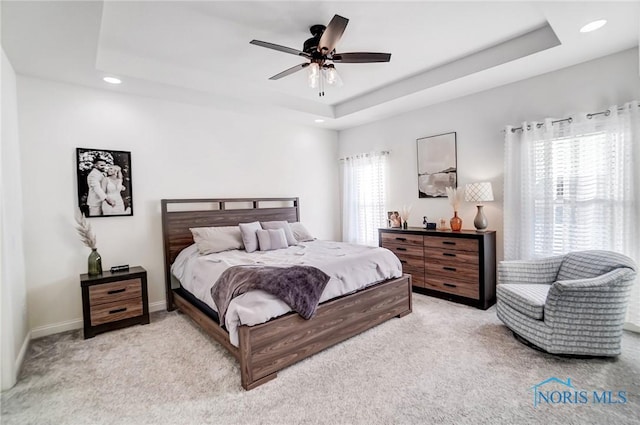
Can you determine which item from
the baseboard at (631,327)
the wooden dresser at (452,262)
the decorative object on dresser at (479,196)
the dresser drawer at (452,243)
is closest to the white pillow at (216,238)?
the wooden dresser at (452,262)

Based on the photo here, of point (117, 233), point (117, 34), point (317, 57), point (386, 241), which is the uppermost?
point (117, 34)

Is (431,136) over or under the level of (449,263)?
over

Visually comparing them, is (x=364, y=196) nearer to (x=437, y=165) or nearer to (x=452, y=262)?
(x=437, y=165)

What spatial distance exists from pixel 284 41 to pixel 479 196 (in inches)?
110

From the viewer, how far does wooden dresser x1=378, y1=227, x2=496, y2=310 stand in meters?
3.58

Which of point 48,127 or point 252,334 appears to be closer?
point 252,334

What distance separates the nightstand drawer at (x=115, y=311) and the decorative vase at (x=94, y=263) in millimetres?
370

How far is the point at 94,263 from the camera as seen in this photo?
319 cm

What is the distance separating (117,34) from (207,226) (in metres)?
2.28

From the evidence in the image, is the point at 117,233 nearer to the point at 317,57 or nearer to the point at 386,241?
the point at 317,57

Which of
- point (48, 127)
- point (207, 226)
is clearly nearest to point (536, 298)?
point (207, 226)

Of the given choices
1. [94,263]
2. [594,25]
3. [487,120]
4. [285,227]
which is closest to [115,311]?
[94,263]

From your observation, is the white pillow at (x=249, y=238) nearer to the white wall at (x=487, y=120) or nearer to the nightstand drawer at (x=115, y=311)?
the nightstand drawer at (x=115, y=311)

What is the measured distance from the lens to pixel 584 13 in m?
2.26
